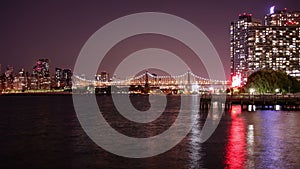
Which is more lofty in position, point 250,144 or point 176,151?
point 250,144

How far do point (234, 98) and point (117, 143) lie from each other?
41.4 meters

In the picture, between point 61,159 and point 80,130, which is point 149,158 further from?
point 80,130

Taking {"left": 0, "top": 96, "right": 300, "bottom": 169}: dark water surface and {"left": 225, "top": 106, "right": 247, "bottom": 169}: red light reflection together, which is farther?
{"left": 0, "top": 96, "right": 300, "bottom": 169}: dark water surface

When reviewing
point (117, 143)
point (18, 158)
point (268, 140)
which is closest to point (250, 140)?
point (268, 140)

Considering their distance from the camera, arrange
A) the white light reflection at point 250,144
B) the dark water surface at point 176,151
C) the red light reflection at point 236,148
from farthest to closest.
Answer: the dark water surface at point 176,151 → the white light reflection at point 250,144 → the red light reflection at point 236,148

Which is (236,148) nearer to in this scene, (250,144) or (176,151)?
(250,144)

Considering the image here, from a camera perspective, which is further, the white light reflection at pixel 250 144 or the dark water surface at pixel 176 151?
the dark water surface at pixel 176 151

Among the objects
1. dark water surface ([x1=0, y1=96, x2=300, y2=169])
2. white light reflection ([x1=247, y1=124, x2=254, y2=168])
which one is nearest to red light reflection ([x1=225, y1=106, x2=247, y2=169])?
dark water surface ([x1=0, y1=96, x2=300, y2=169])

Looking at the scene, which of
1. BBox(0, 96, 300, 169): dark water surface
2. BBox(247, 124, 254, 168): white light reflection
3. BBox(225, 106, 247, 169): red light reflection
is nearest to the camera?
BBox(225, 106, 247, 169): red light reflection

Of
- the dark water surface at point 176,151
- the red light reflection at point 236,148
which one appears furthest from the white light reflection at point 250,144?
the red light reflection at point 236,148

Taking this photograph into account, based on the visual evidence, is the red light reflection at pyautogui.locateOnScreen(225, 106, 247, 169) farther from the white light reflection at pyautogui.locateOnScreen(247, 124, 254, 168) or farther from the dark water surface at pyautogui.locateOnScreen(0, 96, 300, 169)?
the white light reflection at pyautogui.locateOnScreen(247, 124, 254, 168)

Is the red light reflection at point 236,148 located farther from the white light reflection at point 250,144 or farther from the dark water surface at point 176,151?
the white light reflection at point 250,144

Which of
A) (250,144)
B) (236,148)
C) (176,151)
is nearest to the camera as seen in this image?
(176,151)

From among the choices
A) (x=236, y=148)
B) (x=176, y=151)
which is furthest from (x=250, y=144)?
(x=176, y=151)
